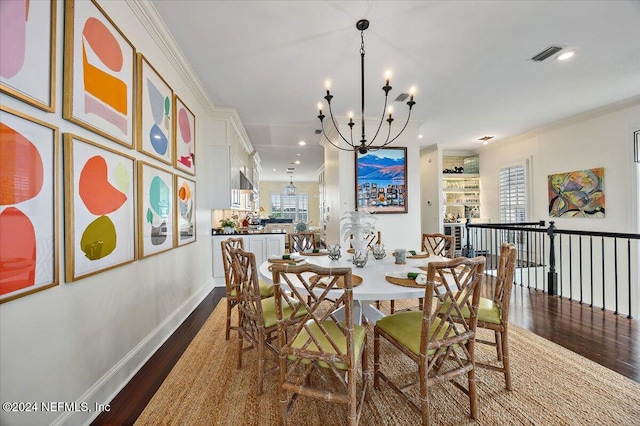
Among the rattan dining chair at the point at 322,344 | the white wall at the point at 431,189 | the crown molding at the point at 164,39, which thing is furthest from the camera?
Answer: the white wall at the point at 431,189

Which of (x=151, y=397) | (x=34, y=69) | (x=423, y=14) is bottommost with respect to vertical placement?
(x=151, y=397)

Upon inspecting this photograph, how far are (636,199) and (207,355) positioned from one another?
6.32 metres

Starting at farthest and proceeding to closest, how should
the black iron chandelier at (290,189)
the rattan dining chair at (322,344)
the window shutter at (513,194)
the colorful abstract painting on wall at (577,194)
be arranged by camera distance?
the black iron chandelier at (290,189)
the window shutter at (513,194)
the colorful abstract painting on wall at (577,194)
the rattan dining chair at (322,344)

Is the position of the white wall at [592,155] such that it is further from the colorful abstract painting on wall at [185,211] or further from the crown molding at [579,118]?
the colorful abstract painting on wall at [185,211]

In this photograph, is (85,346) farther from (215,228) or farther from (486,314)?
(215,228)

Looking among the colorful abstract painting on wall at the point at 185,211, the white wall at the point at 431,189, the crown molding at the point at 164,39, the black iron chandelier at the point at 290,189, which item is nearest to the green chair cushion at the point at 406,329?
the colorful abstract painting on wall at the point at 185,211

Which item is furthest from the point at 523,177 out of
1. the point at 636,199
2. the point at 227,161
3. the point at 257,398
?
the point at 257,398

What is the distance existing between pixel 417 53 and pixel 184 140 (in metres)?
2.75

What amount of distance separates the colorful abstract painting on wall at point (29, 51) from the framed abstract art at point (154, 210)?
87 centimetres

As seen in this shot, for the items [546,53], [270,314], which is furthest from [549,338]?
[546,53]

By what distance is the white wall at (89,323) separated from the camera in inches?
46.0

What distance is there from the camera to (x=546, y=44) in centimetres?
264

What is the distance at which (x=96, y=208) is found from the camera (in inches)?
64.2

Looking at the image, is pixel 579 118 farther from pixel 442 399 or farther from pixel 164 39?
pixel 164 39
